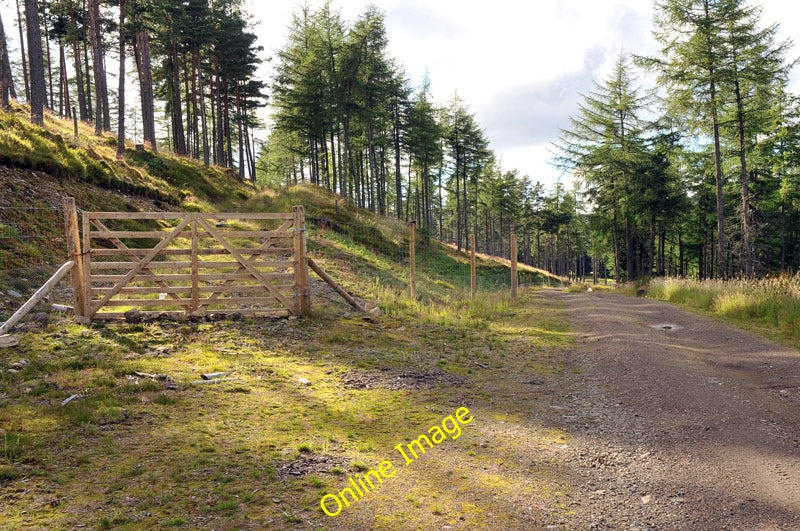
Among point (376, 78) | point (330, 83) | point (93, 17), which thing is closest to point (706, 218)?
point (376, 78)

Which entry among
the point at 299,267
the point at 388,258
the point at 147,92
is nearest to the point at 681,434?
the point at 299,267

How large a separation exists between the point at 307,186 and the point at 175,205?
14.8m

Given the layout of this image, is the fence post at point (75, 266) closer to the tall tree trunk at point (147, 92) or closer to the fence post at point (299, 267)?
the fence post at point (299, 267)

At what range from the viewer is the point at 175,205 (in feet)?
63.1

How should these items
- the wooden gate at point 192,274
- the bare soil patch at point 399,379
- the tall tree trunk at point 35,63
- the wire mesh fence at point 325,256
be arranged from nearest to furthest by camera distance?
the bare soil patch at point 399,379 → the wooden gate at point 192,274 → the wire mesh fence at point 325,256 → the tall tree trunk at point 35,63

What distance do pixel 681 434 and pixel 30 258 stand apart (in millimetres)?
12020

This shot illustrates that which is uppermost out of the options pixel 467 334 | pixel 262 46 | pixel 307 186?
pixel 262 46

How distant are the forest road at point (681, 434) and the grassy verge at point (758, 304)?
179cm

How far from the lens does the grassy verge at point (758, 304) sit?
9.56 metres

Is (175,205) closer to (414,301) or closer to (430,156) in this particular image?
(414,301)

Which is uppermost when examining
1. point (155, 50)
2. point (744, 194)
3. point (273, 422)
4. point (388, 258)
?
point (155, 50)

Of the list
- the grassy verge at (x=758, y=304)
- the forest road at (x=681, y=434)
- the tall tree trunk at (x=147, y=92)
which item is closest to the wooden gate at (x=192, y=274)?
the forest road at (x=681, y=434)

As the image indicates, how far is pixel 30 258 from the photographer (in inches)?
378

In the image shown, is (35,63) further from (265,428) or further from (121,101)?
(265,428)
